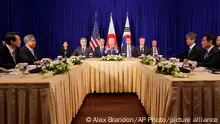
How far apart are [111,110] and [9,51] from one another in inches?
82.4

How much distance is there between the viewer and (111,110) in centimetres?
432

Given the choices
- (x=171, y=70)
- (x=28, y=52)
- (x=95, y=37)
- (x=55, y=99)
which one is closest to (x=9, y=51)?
(x=28, y=52)

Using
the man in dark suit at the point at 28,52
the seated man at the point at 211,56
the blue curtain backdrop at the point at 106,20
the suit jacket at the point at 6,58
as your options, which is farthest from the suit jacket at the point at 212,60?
the blue curtain backdrop at the point at 106,20

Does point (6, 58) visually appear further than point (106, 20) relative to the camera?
No

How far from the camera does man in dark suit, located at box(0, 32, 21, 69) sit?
4406 mm

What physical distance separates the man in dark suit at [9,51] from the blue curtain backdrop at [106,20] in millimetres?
3977

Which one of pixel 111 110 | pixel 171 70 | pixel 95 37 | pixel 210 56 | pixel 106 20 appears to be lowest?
pixel 111 110

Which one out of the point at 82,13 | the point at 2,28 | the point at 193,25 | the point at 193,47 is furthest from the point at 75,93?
the point at 193,25

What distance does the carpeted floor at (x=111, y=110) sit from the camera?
378 cm

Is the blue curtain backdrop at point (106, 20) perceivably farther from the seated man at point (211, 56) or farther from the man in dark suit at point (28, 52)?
the seated man at point (211, 56)

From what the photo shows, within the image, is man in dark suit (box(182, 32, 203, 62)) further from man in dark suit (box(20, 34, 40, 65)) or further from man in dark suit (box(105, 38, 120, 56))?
man in dark suit (box(20, 34, 40, 65))

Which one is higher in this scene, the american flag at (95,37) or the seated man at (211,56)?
the american flag at (95,37)

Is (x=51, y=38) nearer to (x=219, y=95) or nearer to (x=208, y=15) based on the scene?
(x=208, y=15)

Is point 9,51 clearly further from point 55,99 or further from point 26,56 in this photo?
point 55,99
